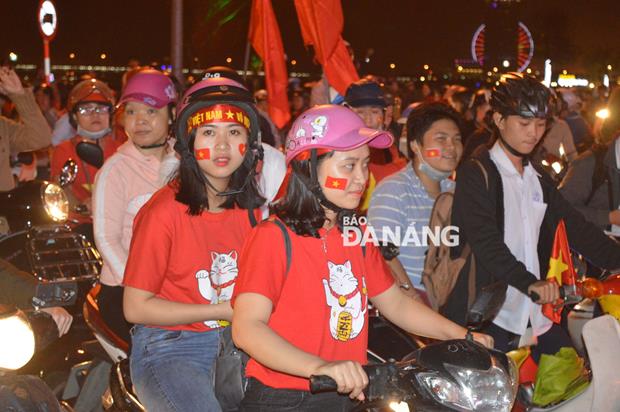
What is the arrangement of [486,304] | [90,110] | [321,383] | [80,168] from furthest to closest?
1. [80,168]
2. [90,110]
3. [486,304]
4. [321,383]

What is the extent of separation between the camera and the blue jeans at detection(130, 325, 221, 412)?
383 centimetres

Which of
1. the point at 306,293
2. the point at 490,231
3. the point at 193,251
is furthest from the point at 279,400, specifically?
the point at 490,231

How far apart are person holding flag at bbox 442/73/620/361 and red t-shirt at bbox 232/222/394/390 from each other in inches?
69.2

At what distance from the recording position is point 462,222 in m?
5.19

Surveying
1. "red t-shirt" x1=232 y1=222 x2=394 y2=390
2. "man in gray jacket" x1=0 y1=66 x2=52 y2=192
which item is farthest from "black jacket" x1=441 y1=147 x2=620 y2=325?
"man in gray jacket" x1=0 y1=66 x2=52 y2=192

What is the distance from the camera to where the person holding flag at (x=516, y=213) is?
203 inches

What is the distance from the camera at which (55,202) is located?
6543 millimetres

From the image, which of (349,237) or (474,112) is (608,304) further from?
(474,112)

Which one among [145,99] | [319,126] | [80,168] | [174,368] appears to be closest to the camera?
[319,126]

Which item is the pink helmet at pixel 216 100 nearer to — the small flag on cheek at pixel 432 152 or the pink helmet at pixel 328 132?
the pink helmet at pixel 328 132

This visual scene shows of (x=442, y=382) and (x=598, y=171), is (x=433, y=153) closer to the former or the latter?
(x=598, y=171)

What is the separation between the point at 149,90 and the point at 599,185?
14.6 feet

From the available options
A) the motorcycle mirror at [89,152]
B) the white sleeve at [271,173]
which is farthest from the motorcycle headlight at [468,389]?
the motorcycle mirror at [89,152]

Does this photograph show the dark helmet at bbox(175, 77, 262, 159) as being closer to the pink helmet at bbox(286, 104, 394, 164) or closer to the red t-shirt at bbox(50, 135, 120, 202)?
the pink helmet at bbox(286, 104, 394, 164)
